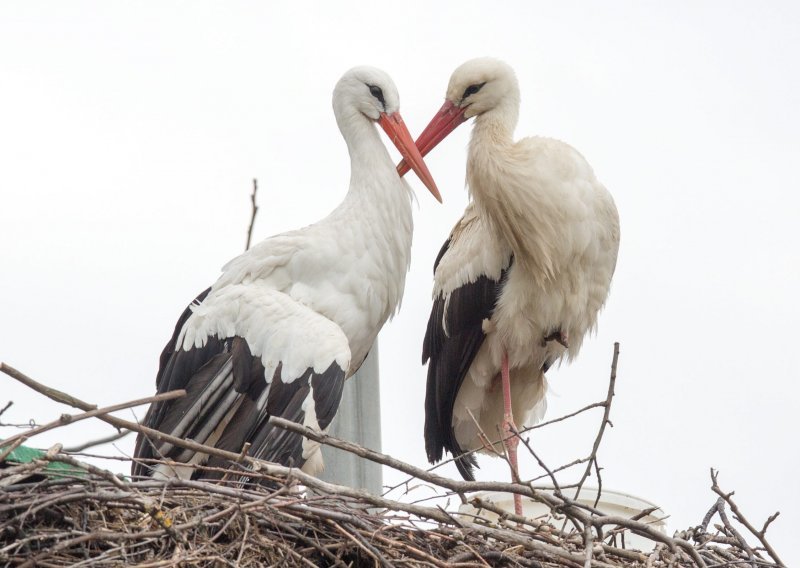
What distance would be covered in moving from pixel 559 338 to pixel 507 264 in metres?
0.35

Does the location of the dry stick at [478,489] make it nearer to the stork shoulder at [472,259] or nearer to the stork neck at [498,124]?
the stork shoulder at [472,259]

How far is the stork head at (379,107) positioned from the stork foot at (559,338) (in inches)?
28.6

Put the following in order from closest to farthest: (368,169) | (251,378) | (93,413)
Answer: (93,413)
(251,378)
(368,169)

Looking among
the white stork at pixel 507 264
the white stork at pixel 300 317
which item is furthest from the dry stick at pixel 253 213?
the white stork at pixel 507 264

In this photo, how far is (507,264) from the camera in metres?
5.63

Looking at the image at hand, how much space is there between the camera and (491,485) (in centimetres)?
384

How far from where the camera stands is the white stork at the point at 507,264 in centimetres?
546

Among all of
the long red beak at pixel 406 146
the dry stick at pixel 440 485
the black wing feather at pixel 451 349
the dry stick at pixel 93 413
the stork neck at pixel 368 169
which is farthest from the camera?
the black wing feather at pixel 451 349

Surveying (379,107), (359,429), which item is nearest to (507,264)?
(379,107)

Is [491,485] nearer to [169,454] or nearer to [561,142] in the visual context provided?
[169,454]

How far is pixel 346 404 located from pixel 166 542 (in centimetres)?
135

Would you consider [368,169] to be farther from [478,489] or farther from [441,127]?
[478,489]

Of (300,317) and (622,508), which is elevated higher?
(300,317)

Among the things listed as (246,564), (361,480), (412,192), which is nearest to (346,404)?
(361,480)
